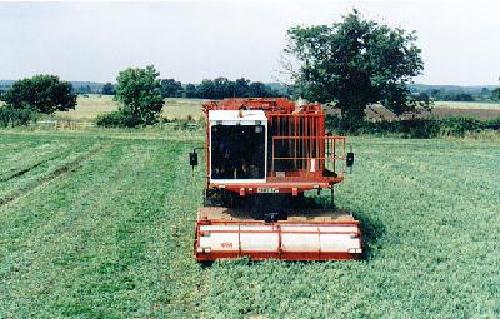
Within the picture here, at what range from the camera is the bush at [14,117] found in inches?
2418

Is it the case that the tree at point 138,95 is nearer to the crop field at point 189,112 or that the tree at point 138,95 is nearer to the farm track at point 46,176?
the crop field at point 189,112

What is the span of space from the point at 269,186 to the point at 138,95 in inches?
2449

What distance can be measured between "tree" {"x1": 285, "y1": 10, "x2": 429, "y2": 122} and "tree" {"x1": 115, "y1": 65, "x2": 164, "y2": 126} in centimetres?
2046

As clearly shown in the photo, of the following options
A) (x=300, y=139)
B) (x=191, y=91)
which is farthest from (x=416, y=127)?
(x=191, y=91)

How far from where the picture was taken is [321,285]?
12492 millimetres

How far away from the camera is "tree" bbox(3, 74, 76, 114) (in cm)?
9300

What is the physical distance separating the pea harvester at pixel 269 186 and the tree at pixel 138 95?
192 ft

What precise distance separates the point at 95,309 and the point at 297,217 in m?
6.24

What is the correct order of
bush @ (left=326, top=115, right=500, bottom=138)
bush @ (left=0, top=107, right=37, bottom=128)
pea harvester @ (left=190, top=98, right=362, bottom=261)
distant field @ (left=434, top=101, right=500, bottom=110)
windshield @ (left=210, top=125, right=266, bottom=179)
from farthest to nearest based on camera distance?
distant field @ (left=434, top=101, right=500, bottom=110)
bush @ (left=0, top=107, right=37, bottom=128)
bush @ (left=326, top=115, right=500, bottom=138)
windshield @ (left=210, top=125, right=266, bottom=179)
pea harvester @ (left=190, top=98, right=362, bottom=261)

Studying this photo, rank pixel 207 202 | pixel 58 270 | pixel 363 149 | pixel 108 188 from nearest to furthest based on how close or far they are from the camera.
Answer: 1. pixel 58 270
2. pixel 207 202
3. pixel 108 188
4. pixel 363 149

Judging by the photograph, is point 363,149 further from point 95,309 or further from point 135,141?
point 95,309

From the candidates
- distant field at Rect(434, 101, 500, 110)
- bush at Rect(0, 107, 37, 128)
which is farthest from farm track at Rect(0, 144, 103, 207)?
distant field at Rect(434, 101, 500, 110)

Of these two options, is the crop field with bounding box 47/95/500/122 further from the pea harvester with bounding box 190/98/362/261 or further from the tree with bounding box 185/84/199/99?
the pea harvester with bounding box 190/98/362/261

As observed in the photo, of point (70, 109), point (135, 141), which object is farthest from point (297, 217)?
point (70, 109)
